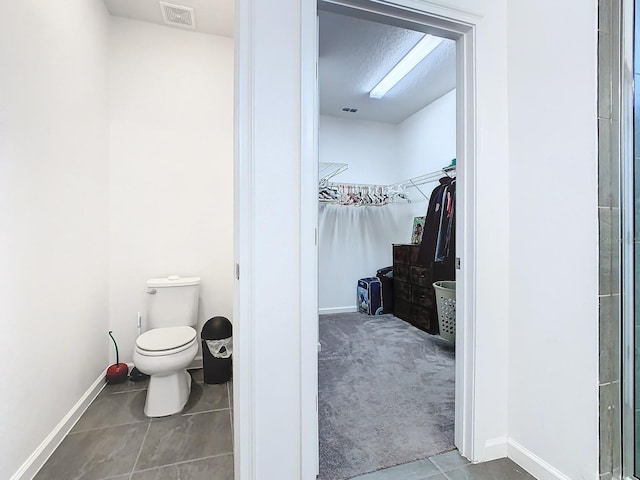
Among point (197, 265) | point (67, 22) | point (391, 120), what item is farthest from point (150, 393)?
point (391, 120)

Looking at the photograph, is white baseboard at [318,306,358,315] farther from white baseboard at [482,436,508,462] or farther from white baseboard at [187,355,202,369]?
white baseboard at [482,436,508,462]

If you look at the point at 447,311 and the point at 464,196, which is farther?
the point at 447,311

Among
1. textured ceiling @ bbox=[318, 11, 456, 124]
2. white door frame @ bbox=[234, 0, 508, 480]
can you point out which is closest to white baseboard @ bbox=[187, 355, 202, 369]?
white door frame @ bbox=[234, 0, 508, 480]

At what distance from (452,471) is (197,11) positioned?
10.4 ft

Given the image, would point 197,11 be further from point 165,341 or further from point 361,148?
point 361,148

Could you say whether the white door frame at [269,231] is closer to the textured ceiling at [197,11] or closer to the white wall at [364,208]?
the textured ceiling at [197,11]

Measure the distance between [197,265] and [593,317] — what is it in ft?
7.92

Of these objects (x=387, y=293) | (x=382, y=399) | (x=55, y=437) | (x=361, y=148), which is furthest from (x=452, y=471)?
(x=361, y=148)

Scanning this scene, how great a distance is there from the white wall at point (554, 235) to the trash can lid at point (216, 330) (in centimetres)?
176

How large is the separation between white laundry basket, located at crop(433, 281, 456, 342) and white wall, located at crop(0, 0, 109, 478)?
2.75 meters

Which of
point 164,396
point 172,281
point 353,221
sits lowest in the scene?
point 164,396

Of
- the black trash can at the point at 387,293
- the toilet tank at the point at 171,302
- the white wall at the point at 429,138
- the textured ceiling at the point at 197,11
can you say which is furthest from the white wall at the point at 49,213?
the white wall at the point at 429,138

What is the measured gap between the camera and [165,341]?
185 centimetres

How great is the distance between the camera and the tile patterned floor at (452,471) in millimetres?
1324
